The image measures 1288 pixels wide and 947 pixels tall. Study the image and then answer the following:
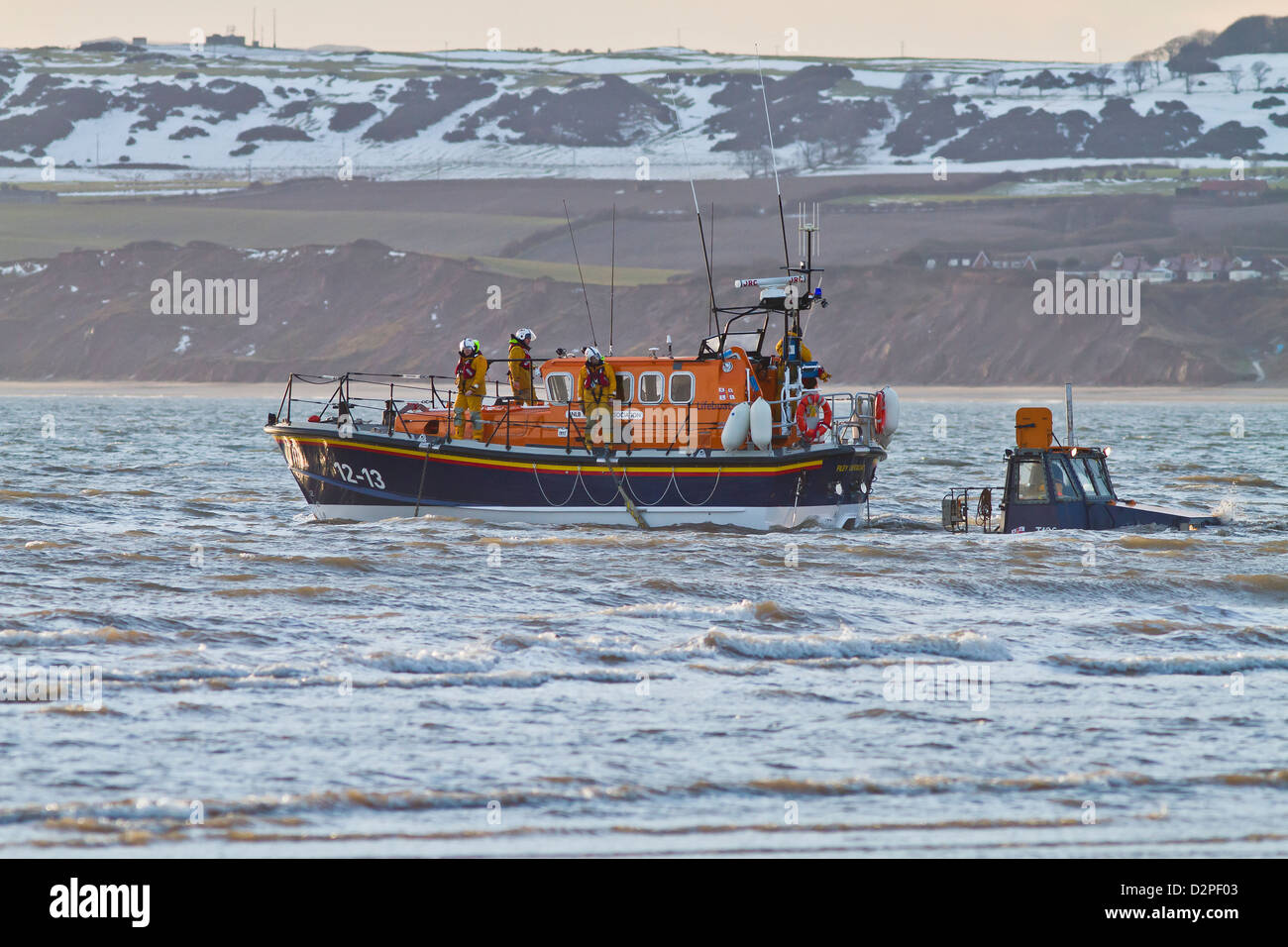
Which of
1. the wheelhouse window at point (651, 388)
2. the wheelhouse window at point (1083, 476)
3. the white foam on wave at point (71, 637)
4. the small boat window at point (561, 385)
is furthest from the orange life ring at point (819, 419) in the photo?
the white foam on wave at point (71, 637)

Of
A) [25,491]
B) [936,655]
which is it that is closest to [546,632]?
[936,655]

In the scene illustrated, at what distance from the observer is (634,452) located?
2070 cm

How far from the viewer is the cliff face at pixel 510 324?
119 meters

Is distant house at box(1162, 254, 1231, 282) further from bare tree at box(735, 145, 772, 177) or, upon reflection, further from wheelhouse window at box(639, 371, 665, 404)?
wheelhouse window at box(639, 371, 665, 404)

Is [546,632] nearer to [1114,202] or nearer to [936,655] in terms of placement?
[936,655]

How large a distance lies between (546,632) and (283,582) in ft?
13.7

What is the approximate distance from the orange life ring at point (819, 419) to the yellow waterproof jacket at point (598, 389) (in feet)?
8.51

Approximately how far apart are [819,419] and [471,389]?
492 centimetres

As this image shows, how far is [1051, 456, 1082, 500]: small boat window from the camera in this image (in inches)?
778

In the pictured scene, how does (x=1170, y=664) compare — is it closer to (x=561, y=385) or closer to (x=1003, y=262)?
(x=561, y=385)

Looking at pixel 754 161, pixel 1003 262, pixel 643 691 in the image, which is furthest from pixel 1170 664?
pixel 754 161

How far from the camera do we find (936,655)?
12266 mm

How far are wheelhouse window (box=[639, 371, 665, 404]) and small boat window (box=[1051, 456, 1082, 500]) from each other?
536cm

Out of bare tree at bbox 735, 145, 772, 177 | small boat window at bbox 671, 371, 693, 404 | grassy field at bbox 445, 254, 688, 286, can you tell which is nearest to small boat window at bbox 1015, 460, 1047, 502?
small boat window at bbox 671, 371, 693, 404
